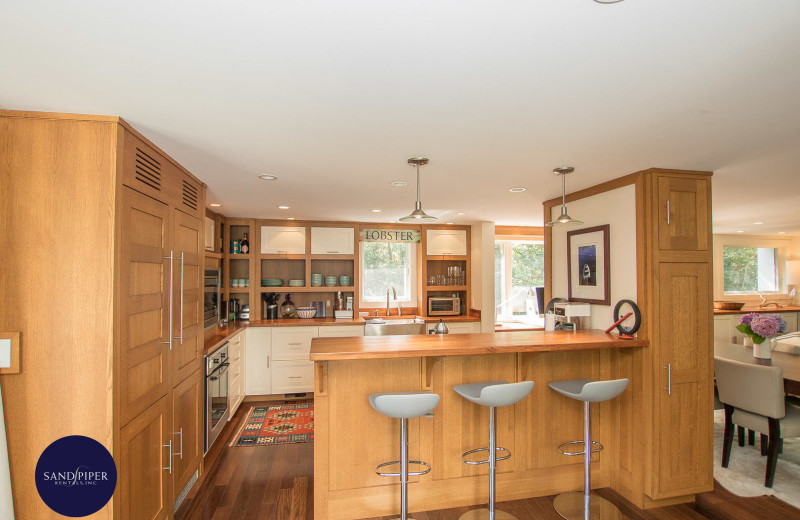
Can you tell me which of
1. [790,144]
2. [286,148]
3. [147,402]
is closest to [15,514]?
[147,402]

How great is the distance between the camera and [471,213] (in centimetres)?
498

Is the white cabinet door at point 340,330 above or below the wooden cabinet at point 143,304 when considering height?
below

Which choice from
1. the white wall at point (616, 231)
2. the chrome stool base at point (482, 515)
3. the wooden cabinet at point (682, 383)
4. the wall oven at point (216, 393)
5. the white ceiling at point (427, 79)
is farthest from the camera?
the wall oven at point (216, 393)

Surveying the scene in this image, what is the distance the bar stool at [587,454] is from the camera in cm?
270

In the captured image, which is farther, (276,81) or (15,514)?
(15,514)

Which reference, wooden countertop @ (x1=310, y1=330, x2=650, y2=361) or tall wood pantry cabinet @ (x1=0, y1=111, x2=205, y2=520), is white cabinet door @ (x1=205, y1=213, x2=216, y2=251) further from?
tall wood pantry cabinet @ (x1=0, y1=111, x2=205, y2=520)

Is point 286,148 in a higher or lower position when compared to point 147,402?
higher

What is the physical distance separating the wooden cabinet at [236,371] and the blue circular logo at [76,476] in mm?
2515

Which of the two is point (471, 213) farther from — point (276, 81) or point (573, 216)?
point (276, 81)

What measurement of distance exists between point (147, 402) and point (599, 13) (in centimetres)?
270

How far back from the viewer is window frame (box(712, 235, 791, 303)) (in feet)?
24.3

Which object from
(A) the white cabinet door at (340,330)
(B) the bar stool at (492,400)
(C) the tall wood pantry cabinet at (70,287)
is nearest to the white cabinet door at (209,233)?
(A) the white cabinet door at (340,330)

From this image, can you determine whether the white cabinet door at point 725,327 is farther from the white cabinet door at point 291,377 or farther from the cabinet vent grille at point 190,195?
the cabinet vent grille at point 190,195

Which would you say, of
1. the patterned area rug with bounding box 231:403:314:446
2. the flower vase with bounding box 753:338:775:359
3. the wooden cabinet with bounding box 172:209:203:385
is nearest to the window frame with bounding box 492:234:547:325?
the flower vase with bounding box 753:338:775:359
